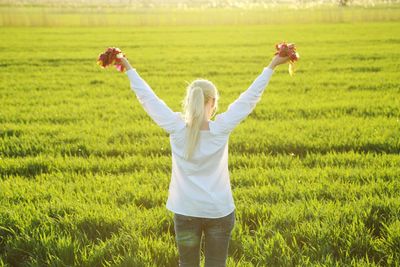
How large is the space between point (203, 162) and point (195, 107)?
1.22ft

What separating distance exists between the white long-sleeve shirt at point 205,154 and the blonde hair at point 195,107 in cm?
8

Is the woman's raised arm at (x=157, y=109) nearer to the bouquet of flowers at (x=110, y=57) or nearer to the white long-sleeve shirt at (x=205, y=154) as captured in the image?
the white long-sleeve shirt at (x=205, y=154)

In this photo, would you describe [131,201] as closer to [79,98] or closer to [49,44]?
[79,98]

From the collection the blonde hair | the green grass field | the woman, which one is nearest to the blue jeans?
the woman

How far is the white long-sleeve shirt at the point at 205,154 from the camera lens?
114 inches

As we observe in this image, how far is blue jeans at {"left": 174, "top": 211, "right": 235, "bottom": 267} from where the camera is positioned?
117 inches

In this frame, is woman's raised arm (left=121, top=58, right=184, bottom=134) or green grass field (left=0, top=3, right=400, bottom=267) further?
green grass field (left=0, top=3, right=400, bottom=267)

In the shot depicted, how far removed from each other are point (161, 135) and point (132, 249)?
13.5 ft

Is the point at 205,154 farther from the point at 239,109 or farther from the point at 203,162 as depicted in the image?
the point at 239,109

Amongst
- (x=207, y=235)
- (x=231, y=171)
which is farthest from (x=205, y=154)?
(x=231, y=171)

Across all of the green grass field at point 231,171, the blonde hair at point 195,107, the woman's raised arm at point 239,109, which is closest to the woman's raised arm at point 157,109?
the blonde hair at point 195,107

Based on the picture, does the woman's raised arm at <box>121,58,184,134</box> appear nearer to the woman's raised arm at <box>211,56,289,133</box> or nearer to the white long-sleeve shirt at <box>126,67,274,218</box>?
the white long-sleeve shirt at <box>126,67,274,218</box>

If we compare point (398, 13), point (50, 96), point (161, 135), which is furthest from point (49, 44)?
point (398, 13)

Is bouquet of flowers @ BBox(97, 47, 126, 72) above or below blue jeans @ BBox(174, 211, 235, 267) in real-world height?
above
